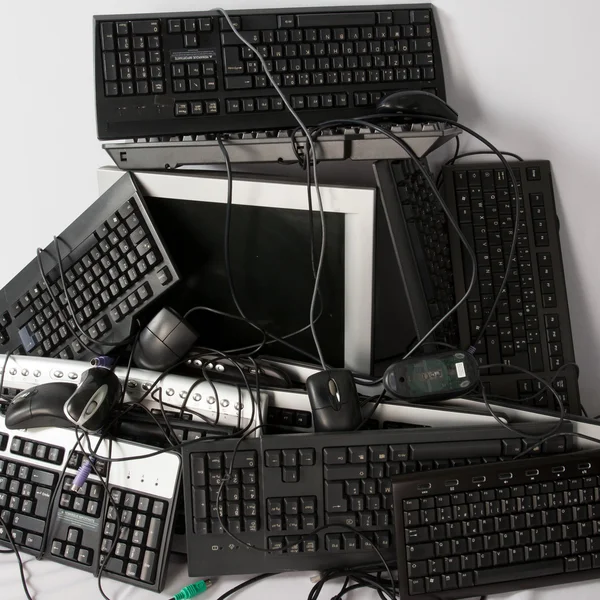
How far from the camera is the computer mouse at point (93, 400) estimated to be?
2.52ft

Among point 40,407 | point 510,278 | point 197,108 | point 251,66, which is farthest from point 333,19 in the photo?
point 40,407

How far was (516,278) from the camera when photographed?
90 cm

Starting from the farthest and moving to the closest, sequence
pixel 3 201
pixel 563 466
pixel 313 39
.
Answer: pixel 3 201
pixel 313 39
pixel 563 466

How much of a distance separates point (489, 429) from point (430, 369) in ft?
0.36

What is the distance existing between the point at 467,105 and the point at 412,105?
0.53 feet

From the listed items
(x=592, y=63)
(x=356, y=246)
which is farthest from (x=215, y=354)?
(x=592, y=63)

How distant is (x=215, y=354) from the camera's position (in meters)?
0.85

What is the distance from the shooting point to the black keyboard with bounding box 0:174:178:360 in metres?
0.83

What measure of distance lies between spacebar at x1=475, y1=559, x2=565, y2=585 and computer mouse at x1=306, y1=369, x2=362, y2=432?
249 mm

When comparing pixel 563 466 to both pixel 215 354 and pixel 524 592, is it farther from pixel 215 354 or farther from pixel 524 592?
pixel 215 354

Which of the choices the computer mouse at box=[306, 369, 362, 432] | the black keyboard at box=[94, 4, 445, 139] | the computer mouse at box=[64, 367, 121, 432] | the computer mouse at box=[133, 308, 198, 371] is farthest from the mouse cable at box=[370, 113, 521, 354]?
the computer mouse at box=[64, 367, 121, 432]

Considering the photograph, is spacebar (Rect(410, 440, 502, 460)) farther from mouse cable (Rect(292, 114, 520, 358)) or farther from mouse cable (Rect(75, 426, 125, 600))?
mouse cable (Rect(75, 426, 125, 600))

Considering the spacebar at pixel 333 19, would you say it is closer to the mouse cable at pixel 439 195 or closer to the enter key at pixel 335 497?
the mouse cable at pixel 439 195

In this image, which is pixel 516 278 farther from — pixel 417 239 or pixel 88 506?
pixel 88 506
